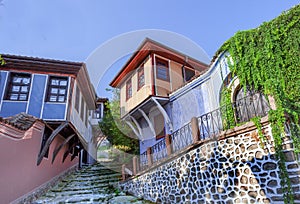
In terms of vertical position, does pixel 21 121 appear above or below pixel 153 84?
below

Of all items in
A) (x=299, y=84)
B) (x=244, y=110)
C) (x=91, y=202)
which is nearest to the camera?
(x=299, y=84)

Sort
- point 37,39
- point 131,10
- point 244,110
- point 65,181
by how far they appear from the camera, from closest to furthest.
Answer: point 244,110 → point 37,39 → point 131,10 → point 65,181

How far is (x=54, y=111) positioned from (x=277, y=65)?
7.75 metres

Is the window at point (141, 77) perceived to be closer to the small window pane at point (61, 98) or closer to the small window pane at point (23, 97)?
the small window pane at point (61, 98)

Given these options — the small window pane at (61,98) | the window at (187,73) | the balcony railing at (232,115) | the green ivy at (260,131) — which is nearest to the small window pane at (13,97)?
the small window pane at (61,98)

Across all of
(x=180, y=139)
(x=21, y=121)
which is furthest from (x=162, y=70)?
(x=21, y=121)

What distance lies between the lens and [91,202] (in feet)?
21.8

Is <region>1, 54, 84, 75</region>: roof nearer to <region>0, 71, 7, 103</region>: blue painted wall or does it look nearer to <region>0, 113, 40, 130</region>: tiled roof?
<region>0, 71, 7, 103</region>: blue painted wall

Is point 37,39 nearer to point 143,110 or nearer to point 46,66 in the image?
point 46,66

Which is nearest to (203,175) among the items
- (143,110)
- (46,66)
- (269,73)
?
(269,73)

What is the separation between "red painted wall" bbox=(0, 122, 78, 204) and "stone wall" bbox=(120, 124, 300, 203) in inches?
162

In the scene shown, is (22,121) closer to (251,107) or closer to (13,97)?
(13,97)

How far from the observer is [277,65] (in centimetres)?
469

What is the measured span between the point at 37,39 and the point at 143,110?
17.8 ft
